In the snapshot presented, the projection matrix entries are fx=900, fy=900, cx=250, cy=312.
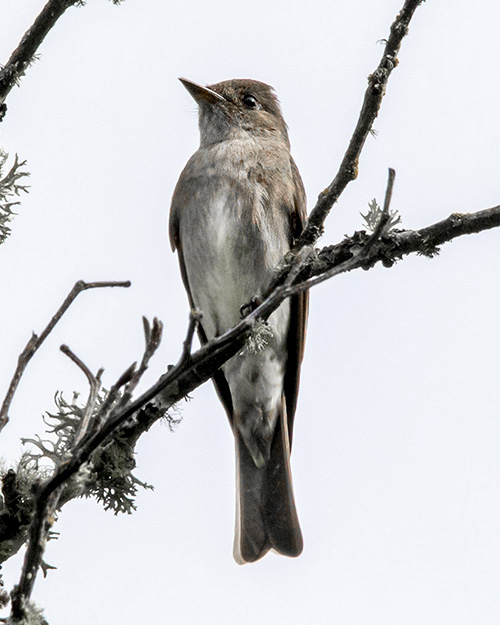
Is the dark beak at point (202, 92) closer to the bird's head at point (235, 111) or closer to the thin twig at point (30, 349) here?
the bird's head at point (235, 111)

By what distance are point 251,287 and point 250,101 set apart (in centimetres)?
205

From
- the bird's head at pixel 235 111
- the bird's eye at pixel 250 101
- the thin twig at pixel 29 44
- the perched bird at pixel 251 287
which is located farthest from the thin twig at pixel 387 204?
the bird's eye at pixel 250 101

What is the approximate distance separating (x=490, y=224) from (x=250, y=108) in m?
3.93

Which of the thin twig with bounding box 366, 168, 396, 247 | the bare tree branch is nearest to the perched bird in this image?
the bare tree branch

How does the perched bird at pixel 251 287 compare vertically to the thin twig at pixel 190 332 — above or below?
above

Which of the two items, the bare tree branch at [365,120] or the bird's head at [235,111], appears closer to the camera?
the bare tree branch at [365,120]

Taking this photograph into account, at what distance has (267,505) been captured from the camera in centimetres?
650

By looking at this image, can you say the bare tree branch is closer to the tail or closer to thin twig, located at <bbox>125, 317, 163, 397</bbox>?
thin twig, located at <bbox>125, 317, 163, 397</bbox>

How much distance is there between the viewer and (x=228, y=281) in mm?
6266

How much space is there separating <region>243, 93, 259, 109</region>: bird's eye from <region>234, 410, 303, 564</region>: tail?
8.49 feet

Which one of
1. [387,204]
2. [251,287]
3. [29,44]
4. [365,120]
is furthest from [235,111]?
[387,204]

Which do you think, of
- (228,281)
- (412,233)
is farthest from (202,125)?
(412,233)

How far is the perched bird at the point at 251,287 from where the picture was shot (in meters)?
6.22

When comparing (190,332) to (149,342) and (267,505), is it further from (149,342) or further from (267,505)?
(267,505)
